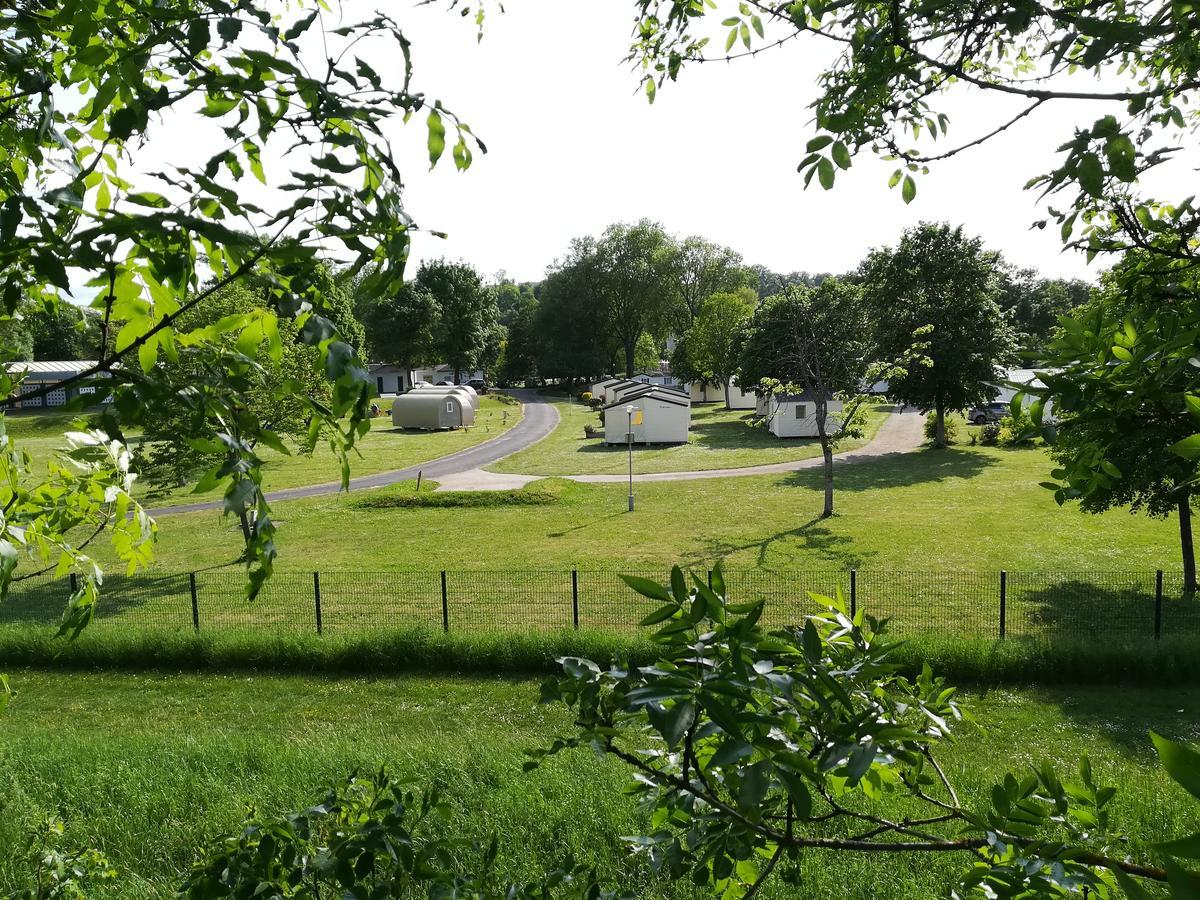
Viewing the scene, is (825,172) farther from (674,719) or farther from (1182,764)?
(1182,764)

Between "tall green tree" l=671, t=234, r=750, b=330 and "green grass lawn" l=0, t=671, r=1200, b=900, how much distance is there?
6163 cm

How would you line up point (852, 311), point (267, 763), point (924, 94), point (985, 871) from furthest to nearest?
1. point (852, 311)
2. point (267, 763)
3. point (924, 94)
4. point (985, 871)

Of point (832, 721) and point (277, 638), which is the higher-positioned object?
point (832, 721)

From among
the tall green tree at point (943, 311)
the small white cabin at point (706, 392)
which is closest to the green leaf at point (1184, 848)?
the tall green tree at point (943, 311)

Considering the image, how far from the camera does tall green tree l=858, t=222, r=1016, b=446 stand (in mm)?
34688

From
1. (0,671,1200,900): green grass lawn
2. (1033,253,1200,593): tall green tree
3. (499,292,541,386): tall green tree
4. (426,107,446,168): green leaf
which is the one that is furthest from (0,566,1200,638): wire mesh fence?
(499,292,541,386): tall green tree

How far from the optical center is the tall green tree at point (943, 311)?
34688 mm

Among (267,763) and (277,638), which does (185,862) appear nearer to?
(267,763)

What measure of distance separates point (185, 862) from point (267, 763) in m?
1.75

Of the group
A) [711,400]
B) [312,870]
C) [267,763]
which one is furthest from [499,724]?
[711,400]

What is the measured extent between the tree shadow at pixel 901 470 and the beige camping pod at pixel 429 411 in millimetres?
25267

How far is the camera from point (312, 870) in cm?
225

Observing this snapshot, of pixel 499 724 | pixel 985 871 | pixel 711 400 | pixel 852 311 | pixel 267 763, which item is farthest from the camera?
pixel 711 400

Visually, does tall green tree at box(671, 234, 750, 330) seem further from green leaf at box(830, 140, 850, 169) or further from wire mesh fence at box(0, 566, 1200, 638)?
green leaf at box(830, 140, 850, 169)
